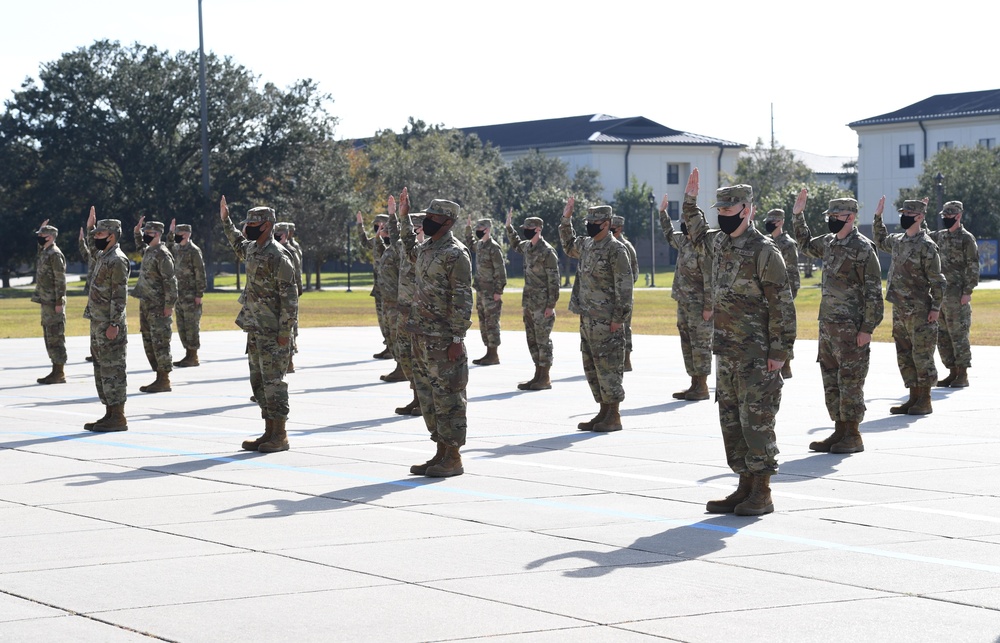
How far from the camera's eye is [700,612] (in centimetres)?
655

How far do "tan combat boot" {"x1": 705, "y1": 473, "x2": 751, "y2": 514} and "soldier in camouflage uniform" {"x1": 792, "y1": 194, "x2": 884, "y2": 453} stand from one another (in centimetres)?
291

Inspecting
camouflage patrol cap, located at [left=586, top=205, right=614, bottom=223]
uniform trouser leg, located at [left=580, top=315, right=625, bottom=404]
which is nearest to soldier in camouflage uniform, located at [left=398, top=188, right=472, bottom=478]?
uniform trouser leg, located at [left=580, top=315, right=625, bottom=404]

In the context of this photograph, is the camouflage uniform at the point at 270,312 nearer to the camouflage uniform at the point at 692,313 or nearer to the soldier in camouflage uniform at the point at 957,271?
the camouflage uniform at the point at 692,313

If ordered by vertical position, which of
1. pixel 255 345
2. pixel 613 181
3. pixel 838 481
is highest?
pixel 613 181

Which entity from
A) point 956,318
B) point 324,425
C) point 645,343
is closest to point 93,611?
point 324,425

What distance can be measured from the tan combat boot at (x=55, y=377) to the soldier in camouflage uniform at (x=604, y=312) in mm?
9241

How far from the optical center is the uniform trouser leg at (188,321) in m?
21.0

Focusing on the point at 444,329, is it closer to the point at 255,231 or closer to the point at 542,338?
the point at 255,231

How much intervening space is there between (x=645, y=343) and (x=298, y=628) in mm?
20471

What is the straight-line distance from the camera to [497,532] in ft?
28.0

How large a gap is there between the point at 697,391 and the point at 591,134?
93.4 meters

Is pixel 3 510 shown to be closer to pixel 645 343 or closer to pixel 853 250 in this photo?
pixel 853 250

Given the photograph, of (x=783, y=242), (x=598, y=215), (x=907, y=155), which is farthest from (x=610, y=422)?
(x=907, y=155)

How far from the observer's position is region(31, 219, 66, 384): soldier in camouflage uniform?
Answer: 62.2ft
